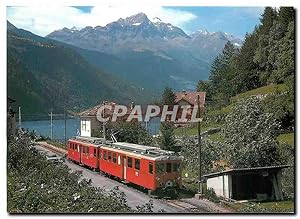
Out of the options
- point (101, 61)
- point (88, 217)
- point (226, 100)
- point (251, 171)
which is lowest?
point (88, 217)

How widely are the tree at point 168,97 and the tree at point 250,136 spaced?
860 mm

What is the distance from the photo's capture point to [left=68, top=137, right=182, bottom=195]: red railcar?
927 centimetres

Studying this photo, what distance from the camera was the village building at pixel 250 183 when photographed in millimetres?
8836

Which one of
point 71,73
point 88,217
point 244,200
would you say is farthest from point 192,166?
point 71,73

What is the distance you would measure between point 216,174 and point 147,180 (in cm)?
105

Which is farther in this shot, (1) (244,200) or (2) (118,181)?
(2) (118,181)

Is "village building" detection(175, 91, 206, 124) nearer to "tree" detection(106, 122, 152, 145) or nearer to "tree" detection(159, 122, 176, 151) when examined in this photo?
"tree" detection(159, 122, 176, 151)

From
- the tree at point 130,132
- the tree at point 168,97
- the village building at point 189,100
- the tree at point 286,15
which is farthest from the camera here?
the tree at point 130,132

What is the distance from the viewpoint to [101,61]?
9.86 meters

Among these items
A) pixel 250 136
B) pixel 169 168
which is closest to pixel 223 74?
pixel 250 136

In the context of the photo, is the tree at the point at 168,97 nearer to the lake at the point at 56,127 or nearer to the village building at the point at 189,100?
the village building at the point at 189,100

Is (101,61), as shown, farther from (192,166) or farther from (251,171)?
(251,171)

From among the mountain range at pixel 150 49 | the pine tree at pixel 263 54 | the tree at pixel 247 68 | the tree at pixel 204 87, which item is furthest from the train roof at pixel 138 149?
the pine tree at pixel 263 54

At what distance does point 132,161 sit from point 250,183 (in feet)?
6.18
